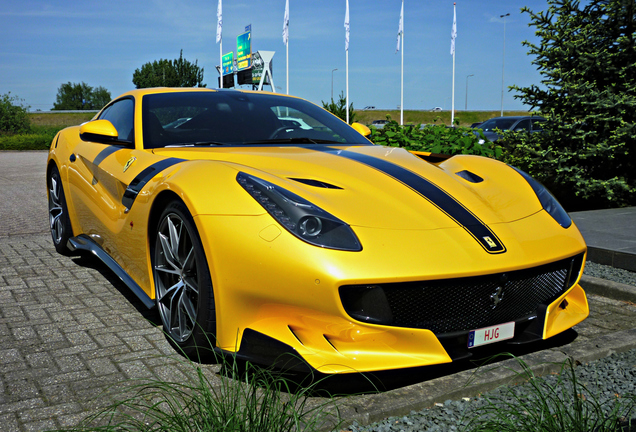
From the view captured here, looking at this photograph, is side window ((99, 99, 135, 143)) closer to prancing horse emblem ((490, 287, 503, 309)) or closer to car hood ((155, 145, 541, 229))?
car hood ((155, 145, 541, 229))

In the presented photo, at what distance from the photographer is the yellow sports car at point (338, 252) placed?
2.21 m

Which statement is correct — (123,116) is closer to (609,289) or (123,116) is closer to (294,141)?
(294,141)

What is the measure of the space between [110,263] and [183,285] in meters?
1.19

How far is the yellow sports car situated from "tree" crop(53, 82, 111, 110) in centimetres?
10470

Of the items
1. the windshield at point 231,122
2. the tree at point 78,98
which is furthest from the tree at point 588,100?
the tree at point 78,98

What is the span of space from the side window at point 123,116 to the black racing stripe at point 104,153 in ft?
0.28

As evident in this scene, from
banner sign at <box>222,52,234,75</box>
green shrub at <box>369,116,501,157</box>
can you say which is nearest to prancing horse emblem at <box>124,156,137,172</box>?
green shrub at <box>369,116,501,157</box>

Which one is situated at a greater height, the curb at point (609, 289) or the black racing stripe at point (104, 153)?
the black racing stripe at point (104, 153)

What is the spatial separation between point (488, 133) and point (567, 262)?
1347 cm

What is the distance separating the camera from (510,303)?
2.44m

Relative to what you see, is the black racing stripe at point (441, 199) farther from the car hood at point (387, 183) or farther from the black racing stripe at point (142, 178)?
the black racing stripe at point (142, 178)

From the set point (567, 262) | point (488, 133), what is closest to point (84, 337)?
point (567, 262)

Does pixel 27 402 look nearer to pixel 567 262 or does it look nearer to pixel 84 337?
pixel 84 337

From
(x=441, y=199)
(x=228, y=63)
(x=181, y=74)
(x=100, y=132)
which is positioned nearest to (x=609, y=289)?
(x=441, y=199)
